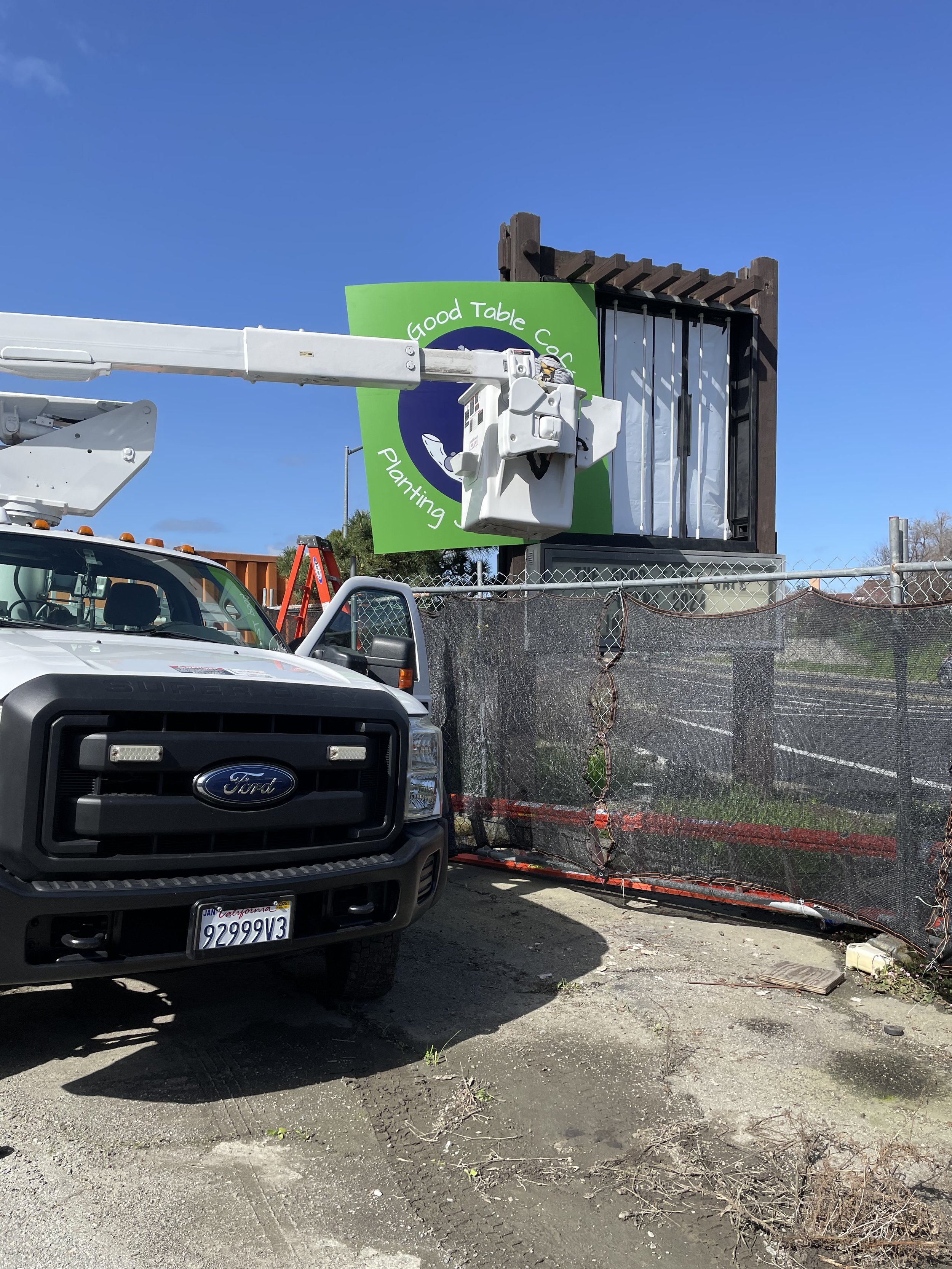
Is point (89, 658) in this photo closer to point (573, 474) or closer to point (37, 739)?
point (37, 739)

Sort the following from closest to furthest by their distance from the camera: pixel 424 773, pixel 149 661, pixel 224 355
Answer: pixel 149 661, pixel 424 773, pixel 224 355

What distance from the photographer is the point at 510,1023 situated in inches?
168

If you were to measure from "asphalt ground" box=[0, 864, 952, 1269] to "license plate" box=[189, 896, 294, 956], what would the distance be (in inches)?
23.4

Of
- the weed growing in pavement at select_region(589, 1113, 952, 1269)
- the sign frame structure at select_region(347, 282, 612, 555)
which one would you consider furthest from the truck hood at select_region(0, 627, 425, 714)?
the sign frame structure at select_region(347, 282, 612, 555)

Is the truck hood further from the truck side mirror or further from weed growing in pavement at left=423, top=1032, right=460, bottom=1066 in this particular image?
weed growing in pavement at left=423, top=1032, right=460, bottom=1066

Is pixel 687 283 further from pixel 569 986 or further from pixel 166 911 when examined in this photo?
pixel 166 911

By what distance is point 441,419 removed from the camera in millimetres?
9750

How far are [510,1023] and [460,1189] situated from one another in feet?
4.45

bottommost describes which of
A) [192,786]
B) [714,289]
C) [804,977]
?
[804,977]

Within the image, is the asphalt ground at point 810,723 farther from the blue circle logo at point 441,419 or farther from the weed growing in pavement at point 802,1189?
the blue circle logo at point 441,419

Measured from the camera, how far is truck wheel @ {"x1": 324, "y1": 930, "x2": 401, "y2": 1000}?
4238 mm

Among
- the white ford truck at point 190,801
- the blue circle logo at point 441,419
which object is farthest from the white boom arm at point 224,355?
the blue circle logo at point 441,419

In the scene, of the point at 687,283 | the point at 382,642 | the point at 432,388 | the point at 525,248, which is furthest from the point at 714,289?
the point at 382,642

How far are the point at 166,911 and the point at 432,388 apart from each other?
24.2 ft
